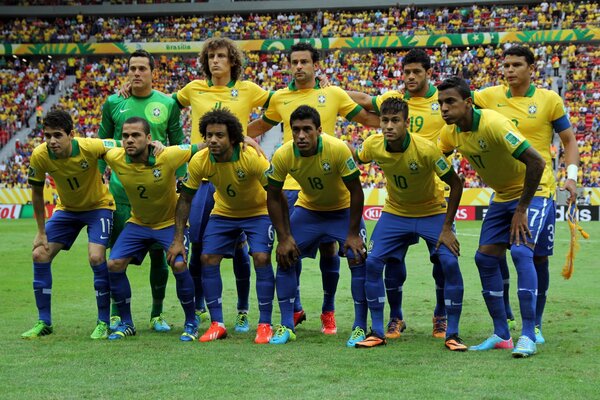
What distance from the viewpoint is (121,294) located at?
883 cm

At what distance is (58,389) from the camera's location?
604cm

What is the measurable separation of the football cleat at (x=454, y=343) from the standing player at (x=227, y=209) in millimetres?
1767

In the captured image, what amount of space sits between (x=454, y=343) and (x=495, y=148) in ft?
5.91

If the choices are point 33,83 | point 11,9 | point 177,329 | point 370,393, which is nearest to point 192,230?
point 177,329

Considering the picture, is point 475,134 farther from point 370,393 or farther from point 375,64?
point 375,64

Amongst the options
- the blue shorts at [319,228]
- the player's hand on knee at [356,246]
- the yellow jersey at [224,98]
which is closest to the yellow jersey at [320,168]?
the blue shorts at [319,228]

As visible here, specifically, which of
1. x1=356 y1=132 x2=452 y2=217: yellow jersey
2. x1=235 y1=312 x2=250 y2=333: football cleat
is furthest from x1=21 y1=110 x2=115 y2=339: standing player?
x1=356 y1=132 x2=452 y2=217: yellow jersey

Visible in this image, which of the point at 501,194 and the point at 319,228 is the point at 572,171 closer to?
the point at 501,194

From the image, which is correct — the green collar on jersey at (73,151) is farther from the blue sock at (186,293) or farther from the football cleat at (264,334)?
the football cleat at (264,334)

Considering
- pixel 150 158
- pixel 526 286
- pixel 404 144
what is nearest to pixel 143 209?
pixel 150 158

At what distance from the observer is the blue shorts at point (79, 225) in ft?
29.7

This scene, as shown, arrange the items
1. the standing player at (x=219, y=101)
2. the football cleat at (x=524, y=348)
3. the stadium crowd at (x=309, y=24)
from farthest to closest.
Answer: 1. the stadium crowd at (x=309, y=24)
2. the standing player at (x=219, y=101)
3. the football cleat at (x=524, y=348)

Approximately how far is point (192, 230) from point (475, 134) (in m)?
3.43

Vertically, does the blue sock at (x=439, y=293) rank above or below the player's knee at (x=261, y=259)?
below
